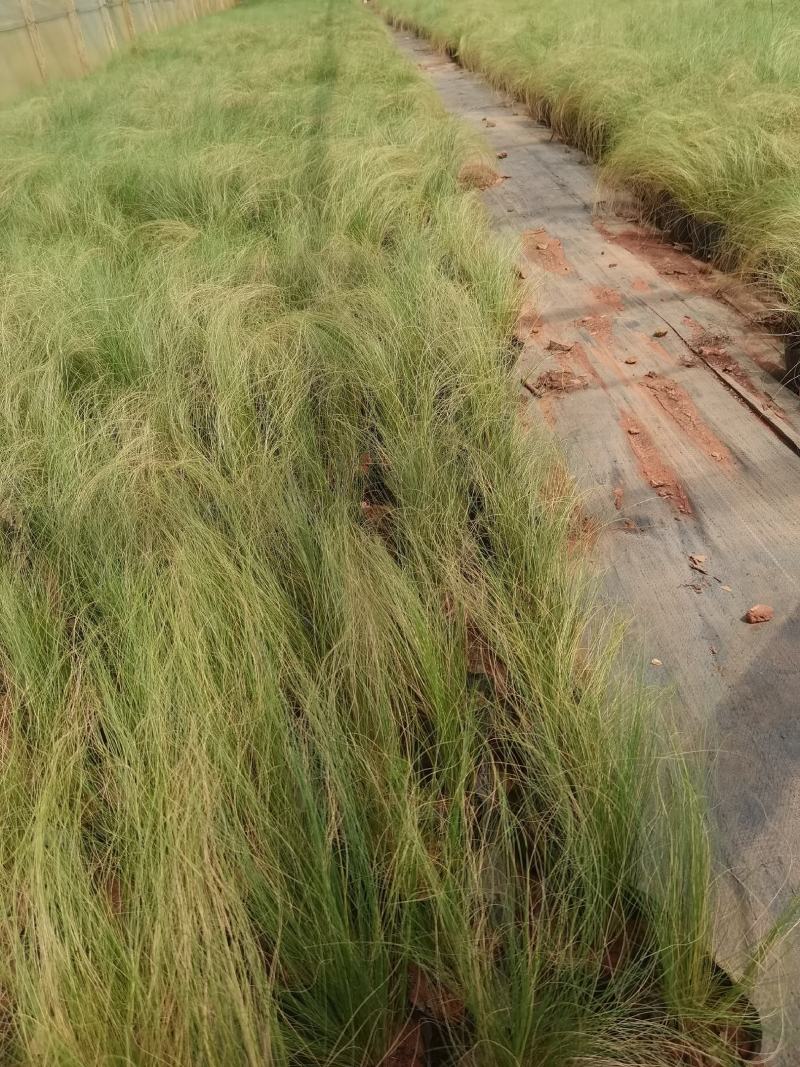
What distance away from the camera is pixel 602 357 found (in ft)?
7.35

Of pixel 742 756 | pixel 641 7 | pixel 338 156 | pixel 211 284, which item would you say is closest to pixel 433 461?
pixel 742 756

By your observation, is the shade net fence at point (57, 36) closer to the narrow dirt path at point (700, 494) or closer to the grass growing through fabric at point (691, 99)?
the grass growing through fabric at point (691, 99)

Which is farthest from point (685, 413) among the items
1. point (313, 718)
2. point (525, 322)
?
point (313, 718)

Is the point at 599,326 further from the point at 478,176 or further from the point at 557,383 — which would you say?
the point at 478,176

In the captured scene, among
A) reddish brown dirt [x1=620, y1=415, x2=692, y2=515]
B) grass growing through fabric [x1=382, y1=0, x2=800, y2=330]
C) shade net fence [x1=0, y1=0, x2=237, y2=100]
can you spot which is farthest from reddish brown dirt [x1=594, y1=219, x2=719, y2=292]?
shade net fence [x1=0, y1=0, x2=237, y2=100]

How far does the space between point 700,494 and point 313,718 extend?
1.12 meters

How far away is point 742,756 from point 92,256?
272 cm

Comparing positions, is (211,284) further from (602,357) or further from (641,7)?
(641,7)

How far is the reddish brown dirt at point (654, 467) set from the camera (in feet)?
5.38

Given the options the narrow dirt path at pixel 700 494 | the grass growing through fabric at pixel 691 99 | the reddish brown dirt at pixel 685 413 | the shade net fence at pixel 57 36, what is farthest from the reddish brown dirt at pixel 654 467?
the shade net fence at pixel 57 36

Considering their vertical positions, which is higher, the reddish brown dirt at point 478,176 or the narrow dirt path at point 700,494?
the reddish brown dirt at point 478,176

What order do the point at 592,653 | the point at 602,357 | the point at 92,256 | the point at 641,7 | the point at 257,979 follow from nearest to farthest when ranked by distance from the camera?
the point at 257,979 < the point at 592,653 < the point at 602,357 < the point at 92,256 < the point at 641,7

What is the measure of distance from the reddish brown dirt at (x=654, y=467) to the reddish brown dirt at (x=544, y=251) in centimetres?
123

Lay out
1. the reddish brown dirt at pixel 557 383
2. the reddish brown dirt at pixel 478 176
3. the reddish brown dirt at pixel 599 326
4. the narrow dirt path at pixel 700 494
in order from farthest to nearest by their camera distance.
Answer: the reddish brown dirt at pixel 478 176, the reddish brown dirt at pixel 599 326, the reddish brown dirt at pixel 557 383, the narrow dirt path at pixel 700 494
